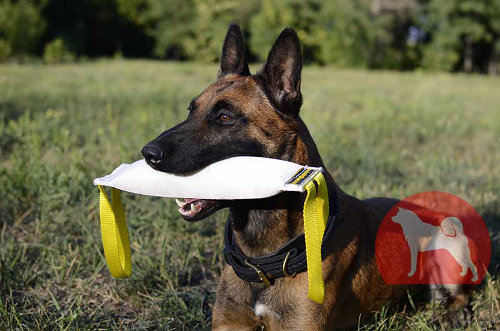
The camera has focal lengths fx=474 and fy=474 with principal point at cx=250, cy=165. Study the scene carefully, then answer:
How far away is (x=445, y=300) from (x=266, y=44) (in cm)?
2890

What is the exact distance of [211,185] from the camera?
212cm

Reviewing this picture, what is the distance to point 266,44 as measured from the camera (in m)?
30.6

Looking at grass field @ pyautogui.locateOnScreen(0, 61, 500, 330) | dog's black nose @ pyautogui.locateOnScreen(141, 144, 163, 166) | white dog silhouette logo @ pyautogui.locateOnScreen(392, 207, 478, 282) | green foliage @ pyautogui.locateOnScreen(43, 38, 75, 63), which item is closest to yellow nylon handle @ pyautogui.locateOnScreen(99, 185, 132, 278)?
dog's black nose @ pyautogui.locateOnScreen(141, 144, 163, 166)

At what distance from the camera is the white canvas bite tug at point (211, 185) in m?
1.95

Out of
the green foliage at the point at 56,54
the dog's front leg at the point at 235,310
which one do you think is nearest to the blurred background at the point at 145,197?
the dog's front leg at the point at 235,310

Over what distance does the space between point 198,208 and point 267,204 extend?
0.35 metres

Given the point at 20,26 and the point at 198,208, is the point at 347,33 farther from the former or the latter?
the point at 198,208

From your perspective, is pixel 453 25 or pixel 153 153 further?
pixel 453 25

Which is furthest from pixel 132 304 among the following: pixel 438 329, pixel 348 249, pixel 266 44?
pixel 266 44

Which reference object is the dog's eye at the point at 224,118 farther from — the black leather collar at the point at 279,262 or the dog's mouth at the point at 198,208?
the black leather collar at the point at 279,262

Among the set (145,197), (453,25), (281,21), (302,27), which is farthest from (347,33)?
(145,197)

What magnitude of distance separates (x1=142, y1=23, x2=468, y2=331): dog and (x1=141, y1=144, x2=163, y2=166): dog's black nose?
3cm

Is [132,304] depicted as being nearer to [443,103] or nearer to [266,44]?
[443,103]

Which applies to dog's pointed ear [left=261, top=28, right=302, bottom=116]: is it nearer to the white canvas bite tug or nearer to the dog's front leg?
the white canvas bite tug
